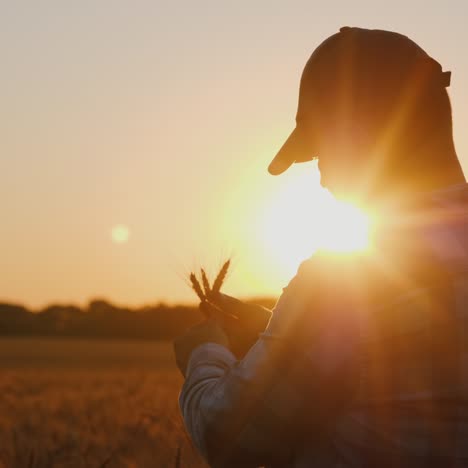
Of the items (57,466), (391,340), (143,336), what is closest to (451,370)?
(391,340)

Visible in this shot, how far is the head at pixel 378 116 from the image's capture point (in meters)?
2.57

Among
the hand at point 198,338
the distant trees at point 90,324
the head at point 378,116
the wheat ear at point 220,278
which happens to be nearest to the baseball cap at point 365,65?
the head at point 378,116

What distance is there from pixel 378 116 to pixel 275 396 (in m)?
0.78

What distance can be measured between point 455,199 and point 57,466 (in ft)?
11.6

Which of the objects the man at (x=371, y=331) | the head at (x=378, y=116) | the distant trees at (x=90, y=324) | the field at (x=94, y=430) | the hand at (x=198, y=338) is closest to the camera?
the man at (x=371, y=331)

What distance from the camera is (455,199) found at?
92.4 inches

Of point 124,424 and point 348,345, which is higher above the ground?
point 348,345

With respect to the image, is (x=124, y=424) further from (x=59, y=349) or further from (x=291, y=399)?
(x=59, y=349)

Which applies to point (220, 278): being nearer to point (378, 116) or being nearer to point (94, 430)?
point (378, 116)

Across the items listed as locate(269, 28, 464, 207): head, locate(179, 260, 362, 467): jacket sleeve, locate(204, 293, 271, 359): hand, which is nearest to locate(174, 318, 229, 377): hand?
locate(204, 293, 271, 359): hand

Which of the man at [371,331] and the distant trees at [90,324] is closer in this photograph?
the man at [371,331]

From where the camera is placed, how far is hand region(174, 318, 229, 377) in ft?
9.02

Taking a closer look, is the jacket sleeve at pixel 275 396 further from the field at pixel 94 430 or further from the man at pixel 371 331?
the field at pixel 94 430

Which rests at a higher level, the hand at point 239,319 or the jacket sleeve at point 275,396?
the hand at point 239,319
